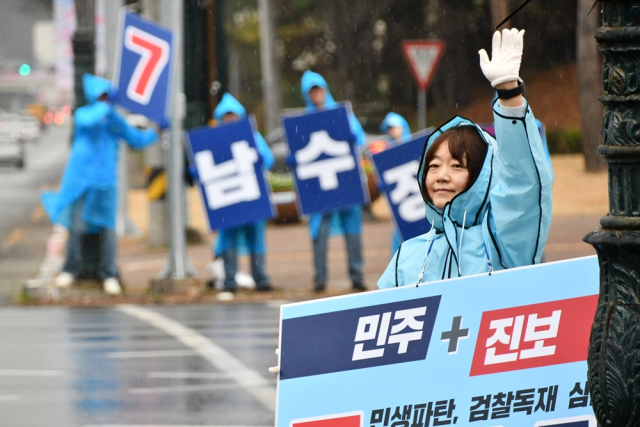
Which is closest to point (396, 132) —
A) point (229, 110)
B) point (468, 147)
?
point (229, 110)

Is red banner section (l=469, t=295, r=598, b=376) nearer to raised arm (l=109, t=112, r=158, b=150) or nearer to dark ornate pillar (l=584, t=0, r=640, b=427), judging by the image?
dark ornate pillar (l=584, t=0, r=640, b=427)

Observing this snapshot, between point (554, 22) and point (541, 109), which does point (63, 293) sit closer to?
point (554, 22)

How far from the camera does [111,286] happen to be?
11.8 meters

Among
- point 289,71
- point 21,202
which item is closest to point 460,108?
point 289,71

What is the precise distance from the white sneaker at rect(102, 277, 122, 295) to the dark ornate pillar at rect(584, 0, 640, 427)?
9008 mm

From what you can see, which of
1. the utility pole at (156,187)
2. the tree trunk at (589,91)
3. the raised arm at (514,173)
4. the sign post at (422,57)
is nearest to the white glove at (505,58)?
the raised arm at (514,173)

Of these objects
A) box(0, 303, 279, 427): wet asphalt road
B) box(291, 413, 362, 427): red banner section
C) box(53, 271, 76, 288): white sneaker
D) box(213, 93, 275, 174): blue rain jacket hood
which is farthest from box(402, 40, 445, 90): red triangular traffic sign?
box(291, 413, 362, 427): red banner section

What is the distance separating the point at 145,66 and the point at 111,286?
222 cm

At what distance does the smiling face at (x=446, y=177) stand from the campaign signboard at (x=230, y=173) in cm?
823

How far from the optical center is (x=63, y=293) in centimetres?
1178

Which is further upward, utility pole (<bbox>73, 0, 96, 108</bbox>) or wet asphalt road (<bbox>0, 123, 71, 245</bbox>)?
utility pole (<bbox>73, 0, 96, 108</bbox>)

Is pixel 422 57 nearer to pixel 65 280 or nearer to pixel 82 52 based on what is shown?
pixel 82 52

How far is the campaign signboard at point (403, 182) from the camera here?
10.8 metres

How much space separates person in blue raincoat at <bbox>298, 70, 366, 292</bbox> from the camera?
1141 centimetres
